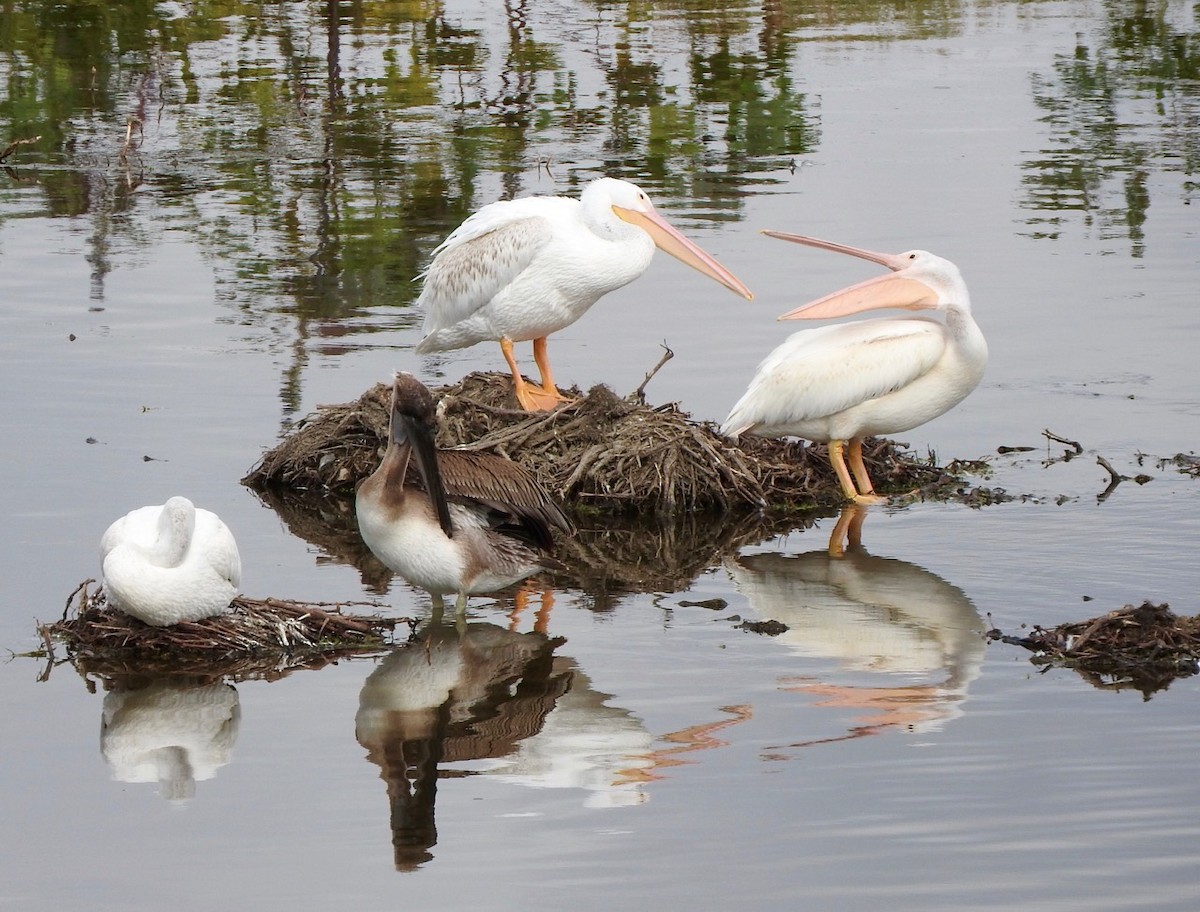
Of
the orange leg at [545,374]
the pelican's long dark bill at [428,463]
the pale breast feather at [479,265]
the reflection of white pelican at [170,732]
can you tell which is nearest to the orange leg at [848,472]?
the orange leg at [545,374]

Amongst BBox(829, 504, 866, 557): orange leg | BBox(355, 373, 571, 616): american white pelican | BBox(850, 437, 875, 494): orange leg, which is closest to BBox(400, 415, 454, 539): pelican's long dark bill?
BBox(355, 373, 571, 616): american white pelican

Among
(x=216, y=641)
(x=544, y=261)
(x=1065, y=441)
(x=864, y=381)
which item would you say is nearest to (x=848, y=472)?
(x=864, y=381)

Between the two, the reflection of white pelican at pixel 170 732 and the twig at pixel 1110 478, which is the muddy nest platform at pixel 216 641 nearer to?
the reflection of white pelican at pixel 170 732

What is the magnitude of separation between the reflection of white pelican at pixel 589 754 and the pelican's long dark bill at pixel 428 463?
2.37 ft

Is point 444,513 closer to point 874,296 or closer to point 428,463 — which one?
point 428,463

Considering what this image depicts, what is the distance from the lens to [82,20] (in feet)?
71.7

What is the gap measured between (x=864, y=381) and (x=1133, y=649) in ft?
7.09

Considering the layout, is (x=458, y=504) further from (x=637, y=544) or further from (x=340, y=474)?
(x=340, y=474)

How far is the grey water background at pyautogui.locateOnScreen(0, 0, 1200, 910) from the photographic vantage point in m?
4.40

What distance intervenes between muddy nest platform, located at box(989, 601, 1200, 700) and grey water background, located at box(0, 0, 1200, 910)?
0.13m

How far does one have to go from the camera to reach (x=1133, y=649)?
5488mm

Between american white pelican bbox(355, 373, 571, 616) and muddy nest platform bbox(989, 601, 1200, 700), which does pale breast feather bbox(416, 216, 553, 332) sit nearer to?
american white pelican bbox(355, 373, 571, 616)

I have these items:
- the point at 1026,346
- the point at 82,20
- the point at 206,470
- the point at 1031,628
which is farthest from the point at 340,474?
the point at 82,20

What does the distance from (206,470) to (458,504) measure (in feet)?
7.18
